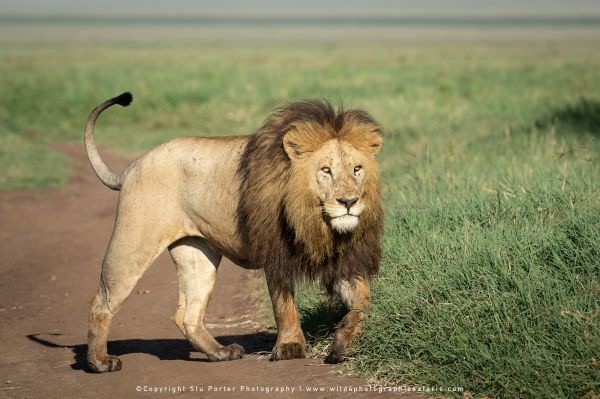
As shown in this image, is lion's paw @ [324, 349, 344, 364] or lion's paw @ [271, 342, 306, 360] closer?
lion's paw @ [324, 349, 344, 364]

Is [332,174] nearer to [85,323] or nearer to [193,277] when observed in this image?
[193,277]

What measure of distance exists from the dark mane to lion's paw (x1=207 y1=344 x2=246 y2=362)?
683 mm

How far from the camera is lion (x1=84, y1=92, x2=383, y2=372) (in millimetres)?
4727

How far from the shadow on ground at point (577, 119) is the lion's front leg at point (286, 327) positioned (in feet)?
29.3

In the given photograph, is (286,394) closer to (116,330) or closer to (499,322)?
(499,322)

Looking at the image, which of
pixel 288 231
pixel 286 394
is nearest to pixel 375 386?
pixel 286 394

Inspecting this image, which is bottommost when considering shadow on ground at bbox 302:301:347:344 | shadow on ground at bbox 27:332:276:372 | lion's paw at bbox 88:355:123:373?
shadow on ground at bbox 27:332:276:372

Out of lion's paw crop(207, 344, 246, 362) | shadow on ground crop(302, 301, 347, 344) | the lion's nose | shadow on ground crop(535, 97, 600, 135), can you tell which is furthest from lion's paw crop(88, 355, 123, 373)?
shadow on ground crop(535, 97, 600, 135)

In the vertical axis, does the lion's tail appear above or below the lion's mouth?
above

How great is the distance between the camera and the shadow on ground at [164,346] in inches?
230

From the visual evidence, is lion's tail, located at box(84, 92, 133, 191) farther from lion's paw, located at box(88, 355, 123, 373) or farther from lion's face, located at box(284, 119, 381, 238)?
lion's face, located at box(284, 119, 381, 238)

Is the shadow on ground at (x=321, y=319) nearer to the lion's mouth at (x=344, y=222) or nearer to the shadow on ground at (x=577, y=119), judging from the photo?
the lion's mouth at (x=344, y=222)

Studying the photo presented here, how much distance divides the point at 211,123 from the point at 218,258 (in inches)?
584

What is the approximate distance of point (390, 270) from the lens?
18.3ft
